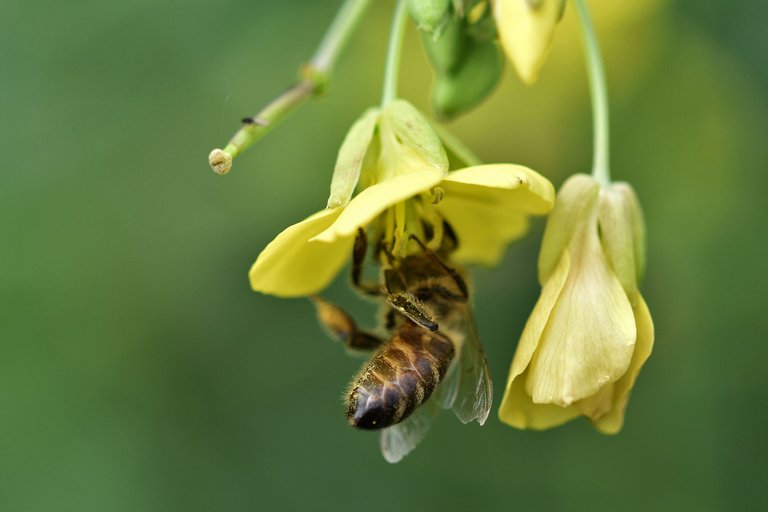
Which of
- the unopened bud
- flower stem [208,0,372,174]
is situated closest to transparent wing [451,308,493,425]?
flower stem [208,0,372,174]

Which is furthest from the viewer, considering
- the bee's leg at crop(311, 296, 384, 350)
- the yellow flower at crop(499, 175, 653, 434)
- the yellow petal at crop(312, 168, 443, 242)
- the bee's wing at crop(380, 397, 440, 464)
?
the bee's leg at crop(311, 296, 384, 350)

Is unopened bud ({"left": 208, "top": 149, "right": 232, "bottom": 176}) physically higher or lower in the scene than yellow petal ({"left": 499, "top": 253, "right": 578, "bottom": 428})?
higher

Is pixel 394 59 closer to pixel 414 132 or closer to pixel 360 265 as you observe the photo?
pixel 414 132

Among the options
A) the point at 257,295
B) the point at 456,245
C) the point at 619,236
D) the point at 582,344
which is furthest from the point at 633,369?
the point at 257,295

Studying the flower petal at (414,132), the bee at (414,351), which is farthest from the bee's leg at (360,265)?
the flower petal at (414,132)

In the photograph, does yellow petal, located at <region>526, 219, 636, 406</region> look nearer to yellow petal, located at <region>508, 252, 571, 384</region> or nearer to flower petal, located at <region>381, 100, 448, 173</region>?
yellow petal, located at <region>508, 252, 571, 384</region>

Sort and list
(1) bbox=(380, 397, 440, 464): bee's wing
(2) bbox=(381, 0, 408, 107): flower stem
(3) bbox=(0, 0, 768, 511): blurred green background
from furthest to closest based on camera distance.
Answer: (3) bbox=(0, 0, 768, 511): blurred green background → (1) bbox=(380, 397, 440, 464): bee's wing → (2) bbox=(381, 0, 408, 107): flower stem
